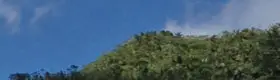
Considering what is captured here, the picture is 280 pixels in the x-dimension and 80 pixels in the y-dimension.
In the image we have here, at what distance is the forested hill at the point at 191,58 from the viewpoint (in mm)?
8211

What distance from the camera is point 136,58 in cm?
985

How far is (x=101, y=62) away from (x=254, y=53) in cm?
279

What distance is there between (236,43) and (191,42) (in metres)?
1.05

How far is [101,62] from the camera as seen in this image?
10188mm

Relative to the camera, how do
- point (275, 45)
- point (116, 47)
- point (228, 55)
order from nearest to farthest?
1. point (275, 45)
2. point (228, 55)
3. point (116, 47)

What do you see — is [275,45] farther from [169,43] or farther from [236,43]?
[169,43]

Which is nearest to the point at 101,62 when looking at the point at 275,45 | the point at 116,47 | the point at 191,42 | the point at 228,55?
the point at 116,47

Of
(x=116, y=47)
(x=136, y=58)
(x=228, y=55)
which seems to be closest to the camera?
(x=228, y=55)

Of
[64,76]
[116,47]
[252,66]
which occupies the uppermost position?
[116,47]

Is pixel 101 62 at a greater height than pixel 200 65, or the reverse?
pixel 101 62

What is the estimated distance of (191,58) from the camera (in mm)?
9211

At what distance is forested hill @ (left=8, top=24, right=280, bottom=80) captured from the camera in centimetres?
821

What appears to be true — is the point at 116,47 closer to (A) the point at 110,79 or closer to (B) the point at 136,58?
(B) the point at 136,58

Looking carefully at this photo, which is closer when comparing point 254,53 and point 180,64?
point 254,53
